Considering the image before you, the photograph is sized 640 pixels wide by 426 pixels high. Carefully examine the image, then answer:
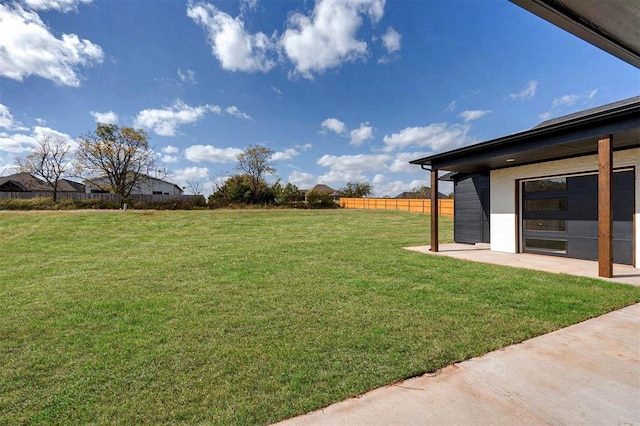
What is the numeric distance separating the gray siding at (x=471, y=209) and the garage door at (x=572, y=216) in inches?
63.2

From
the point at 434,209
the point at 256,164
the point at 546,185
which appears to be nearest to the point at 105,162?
the point at 256,164

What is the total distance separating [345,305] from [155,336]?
2.25m

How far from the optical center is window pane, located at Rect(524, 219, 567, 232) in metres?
7.68

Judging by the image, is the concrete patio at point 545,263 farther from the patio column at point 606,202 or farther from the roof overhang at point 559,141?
the roof overhang at point 559,141

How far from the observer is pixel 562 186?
7613 millimetres

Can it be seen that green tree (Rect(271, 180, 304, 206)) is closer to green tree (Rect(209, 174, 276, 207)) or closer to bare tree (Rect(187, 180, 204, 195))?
green tree (Rect(209, 174, 276, 207))

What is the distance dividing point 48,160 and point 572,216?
3373 cm

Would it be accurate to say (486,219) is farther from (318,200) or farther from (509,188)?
Result: (318,200)

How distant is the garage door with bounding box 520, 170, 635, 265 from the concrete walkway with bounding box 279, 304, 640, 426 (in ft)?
17.8

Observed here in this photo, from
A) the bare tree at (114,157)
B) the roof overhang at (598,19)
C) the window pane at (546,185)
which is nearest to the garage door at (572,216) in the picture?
the window pane at (546,185)

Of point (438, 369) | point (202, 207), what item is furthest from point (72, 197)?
point (438, 369)

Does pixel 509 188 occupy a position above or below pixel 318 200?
below

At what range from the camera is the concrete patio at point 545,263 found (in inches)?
218

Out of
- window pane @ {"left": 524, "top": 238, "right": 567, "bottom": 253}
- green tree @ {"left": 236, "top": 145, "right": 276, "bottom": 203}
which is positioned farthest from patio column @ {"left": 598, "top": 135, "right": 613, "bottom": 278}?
green tree @ {"left": 236, "top": 145, "right": 276, "bottom": 203}
